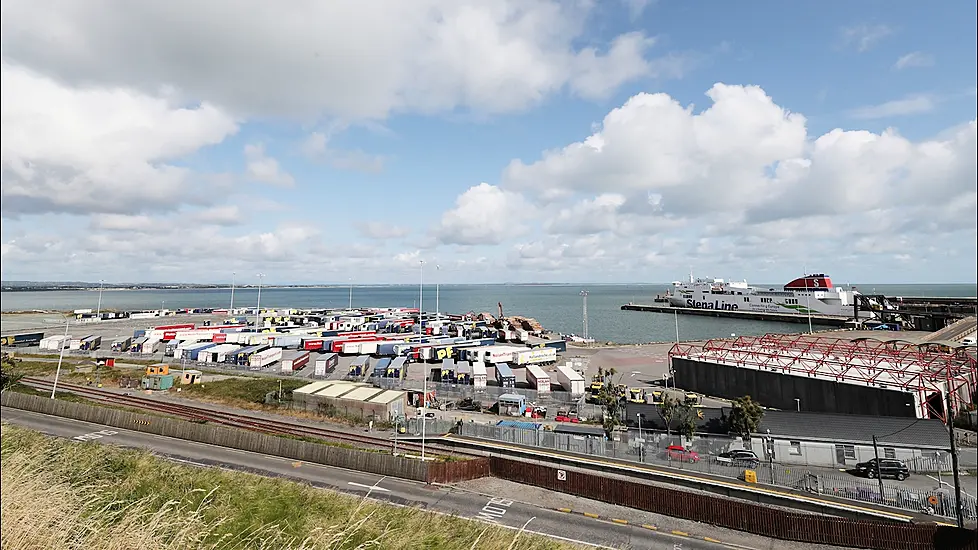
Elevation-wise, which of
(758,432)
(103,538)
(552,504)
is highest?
(103,538)

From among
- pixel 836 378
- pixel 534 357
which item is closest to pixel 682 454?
pixel 836 378

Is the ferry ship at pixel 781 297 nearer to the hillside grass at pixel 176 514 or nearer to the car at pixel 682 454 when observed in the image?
the car at pixel 682 454

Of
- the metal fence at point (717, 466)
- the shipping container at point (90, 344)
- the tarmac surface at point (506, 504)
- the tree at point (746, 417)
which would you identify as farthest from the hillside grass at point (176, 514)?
the shipping container at point (90, 344)

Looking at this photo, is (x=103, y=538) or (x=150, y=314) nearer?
(x=103, y=538)

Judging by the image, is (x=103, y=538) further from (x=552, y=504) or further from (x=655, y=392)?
(x=655, y=392)

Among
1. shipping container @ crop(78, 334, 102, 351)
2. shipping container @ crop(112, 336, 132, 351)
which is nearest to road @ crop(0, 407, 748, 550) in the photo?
shipping container @ crop(112, 336, 132, 351)

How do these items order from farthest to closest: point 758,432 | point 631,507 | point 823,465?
point 758,432
point 823,465
point 631,507

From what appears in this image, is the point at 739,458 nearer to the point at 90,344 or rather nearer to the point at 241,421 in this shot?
the point at 241,421

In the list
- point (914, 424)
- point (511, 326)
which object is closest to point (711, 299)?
point (511, 326)
